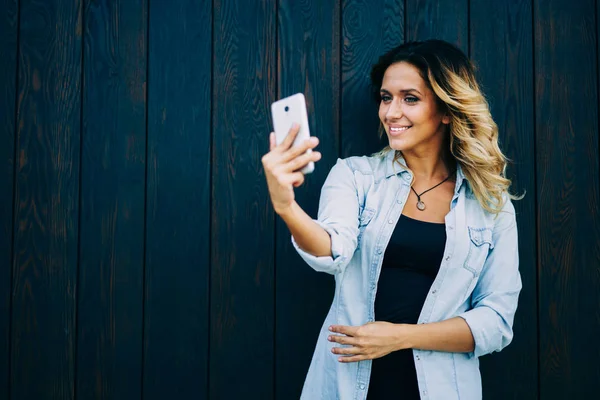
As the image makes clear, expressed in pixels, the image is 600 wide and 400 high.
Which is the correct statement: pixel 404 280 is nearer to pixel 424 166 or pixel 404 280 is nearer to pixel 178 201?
pixel 424 166

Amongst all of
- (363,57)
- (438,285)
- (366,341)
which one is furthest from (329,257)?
(363,57)

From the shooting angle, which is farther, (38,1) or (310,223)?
(38,1)

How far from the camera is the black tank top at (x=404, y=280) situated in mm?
1440

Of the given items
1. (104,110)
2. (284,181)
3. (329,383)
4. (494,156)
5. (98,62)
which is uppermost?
(98,62)

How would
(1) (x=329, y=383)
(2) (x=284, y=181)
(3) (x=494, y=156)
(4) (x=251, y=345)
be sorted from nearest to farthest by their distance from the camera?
(2) (x=284, y=181) < (1) (x=329, y=383) < (3) (x=494, y=156) < (4) (x=251, y=345)

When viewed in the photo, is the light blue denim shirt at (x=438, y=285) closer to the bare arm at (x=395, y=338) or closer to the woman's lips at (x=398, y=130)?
the bare arm at (x=395, y=338)

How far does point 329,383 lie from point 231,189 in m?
0.69

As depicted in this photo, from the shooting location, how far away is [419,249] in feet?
4.77

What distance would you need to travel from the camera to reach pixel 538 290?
1793mm

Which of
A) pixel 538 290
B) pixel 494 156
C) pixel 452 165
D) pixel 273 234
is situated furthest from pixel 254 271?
pixel 538 290

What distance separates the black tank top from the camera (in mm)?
1440

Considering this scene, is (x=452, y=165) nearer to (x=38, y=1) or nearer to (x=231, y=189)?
(x=231, y=189)

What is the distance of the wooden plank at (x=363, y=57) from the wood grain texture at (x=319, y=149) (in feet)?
0.11

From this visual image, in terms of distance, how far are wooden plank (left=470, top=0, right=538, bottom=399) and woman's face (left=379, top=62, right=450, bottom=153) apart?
15.2 inches
